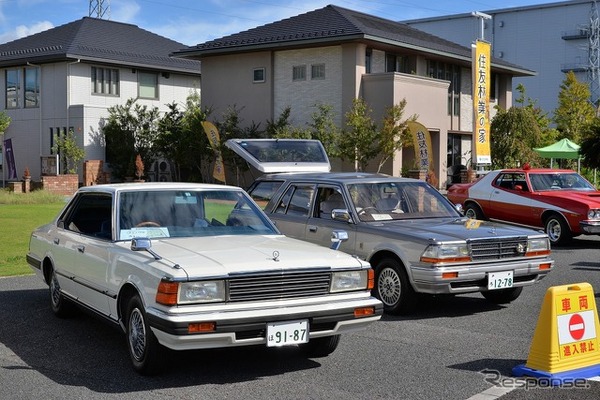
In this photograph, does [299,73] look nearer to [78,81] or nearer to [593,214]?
[78,81]

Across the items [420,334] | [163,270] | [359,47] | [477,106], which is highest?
[359,47]

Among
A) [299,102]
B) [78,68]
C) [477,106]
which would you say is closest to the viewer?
[477,106]

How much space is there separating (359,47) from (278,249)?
2225 cm

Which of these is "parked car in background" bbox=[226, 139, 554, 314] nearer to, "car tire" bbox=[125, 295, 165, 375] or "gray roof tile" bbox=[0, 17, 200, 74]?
"car tire" bbox=[125, 295, 165, 375]

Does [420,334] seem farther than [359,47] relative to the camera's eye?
No

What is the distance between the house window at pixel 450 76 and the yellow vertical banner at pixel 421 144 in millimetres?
5157

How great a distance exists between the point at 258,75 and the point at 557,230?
17295 millimetres

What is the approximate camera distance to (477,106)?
2494 cm

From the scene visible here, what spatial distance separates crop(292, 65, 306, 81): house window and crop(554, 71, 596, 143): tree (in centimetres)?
1772

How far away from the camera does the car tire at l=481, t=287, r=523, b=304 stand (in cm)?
956

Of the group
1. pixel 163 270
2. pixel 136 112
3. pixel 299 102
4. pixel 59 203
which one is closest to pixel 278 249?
pixel 163 270

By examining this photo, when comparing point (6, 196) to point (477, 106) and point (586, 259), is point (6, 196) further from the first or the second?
point (586, 259)

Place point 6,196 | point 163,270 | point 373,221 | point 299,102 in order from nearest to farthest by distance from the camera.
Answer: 1. point 163,270
2. point 373,221
3. point 6,196
4. point 299,102

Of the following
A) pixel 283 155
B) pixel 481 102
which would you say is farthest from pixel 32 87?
pixel 283 155
